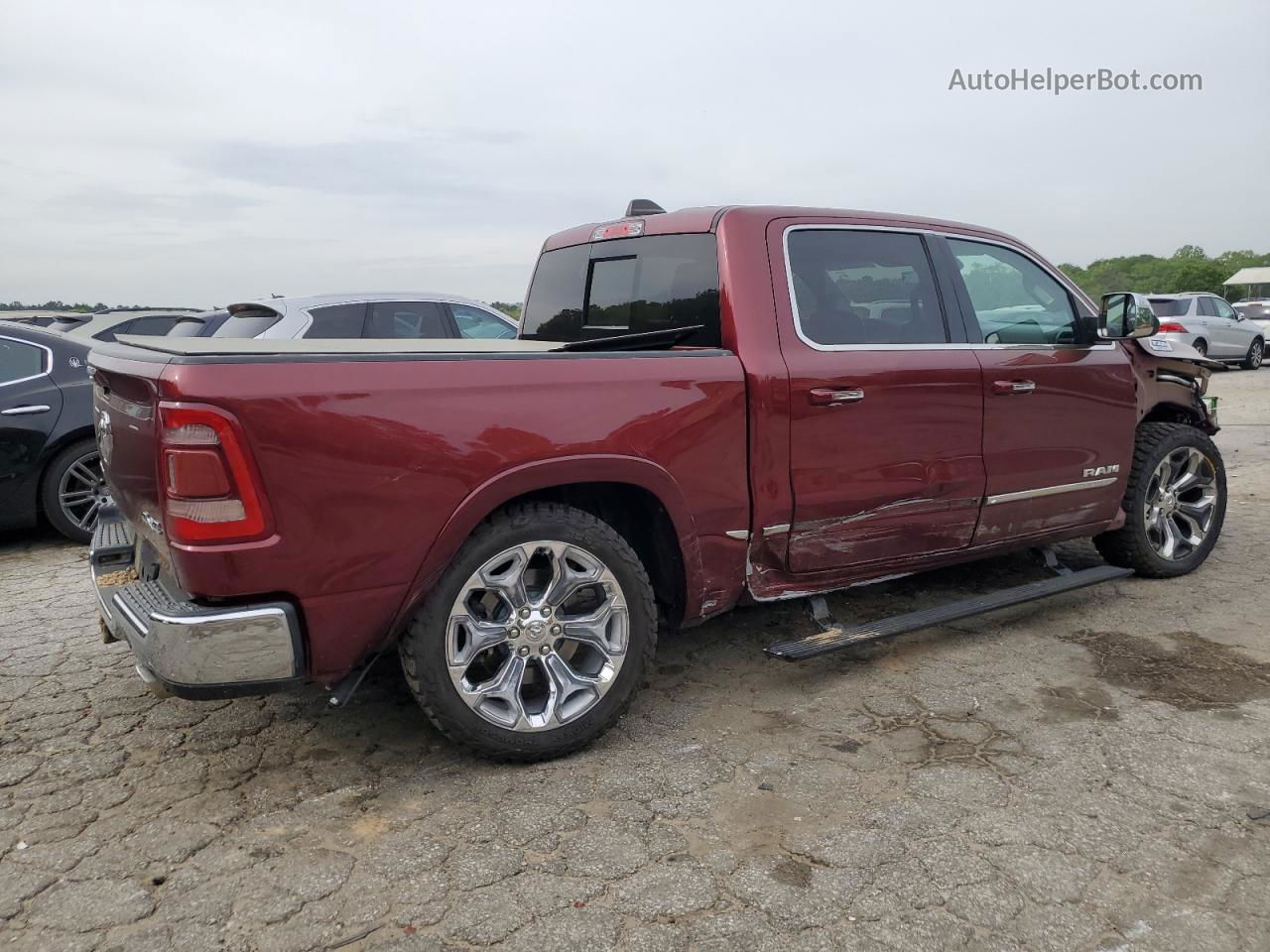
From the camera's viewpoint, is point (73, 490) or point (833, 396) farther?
point (73, 490)

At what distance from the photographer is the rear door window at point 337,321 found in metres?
7.05

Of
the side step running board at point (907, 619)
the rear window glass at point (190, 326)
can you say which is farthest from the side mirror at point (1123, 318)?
the rear window glass at point (190, 326)

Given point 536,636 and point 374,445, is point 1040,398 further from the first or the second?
point 374,445

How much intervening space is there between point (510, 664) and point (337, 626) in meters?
0.56

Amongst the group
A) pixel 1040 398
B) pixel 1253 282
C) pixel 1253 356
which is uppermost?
pixel 1253 282

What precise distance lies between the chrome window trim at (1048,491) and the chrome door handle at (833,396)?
891 mm

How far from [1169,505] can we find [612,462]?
3434mm

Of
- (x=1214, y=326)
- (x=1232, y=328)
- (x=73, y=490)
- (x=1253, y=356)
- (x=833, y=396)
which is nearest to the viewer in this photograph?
(x=833, y=396)

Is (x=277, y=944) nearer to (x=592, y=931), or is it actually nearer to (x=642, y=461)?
(x=592, y=931)

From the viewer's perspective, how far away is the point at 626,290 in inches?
157

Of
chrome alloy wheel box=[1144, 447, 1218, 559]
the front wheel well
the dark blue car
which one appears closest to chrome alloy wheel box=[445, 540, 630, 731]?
chrome alloy wheel box=[1144, 447, 1218, 559]

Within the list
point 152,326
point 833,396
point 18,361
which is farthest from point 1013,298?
point 152,326

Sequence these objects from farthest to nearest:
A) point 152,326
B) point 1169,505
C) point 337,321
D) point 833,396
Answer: point 152,326, point 337,321, point 1169,505, point 833,396

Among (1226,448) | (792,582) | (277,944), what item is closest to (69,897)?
(277,944)
